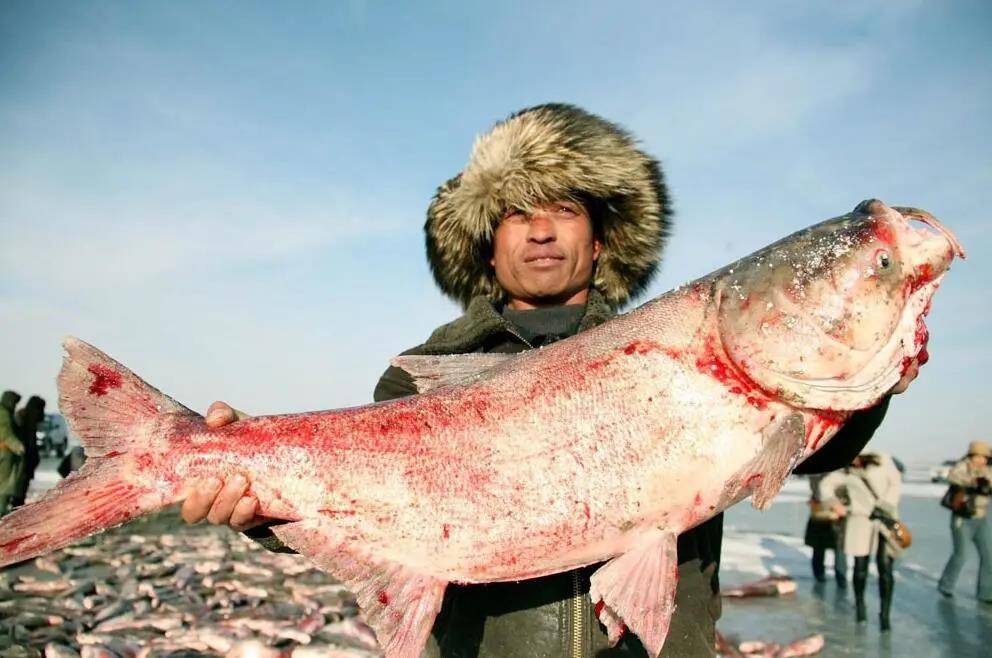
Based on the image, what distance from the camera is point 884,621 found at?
28.3 ft

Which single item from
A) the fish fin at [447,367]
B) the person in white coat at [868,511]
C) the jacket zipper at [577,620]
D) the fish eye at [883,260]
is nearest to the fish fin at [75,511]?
the fish fin at [447,367]

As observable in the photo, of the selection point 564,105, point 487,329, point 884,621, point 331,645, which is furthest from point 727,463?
point 884,621

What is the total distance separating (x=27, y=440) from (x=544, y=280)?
12062 mm

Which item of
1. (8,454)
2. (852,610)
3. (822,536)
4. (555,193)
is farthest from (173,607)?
(822,536)

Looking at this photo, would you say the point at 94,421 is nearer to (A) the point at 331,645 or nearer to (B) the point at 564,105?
(B) the point at 564,105

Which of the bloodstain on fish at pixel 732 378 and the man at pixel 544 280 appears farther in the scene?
the man at pixel 544 280

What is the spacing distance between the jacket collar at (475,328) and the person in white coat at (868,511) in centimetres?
748

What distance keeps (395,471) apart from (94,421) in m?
1.04

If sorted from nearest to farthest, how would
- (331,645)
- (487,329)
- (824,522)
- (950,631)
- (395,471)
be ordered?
(395,471)
(487,329)
(331,645)
(950,631)
(824,522)

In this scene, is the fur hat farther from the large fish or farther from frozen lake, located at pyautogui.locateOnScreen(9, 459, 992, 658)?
frozen lake, located at pyautogui.locateOnScreen(9, 459, 992, 658)

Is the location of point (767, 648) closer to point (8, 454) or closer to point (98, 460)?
point (98, 460)

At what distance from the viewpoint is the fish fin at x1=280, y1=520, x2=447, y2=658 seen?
2.33m

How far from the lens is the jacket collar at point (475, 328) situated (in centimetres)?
310

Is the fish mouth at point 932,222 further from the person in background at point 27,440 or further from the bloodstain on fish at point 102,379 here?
the person in background at point 27,440
